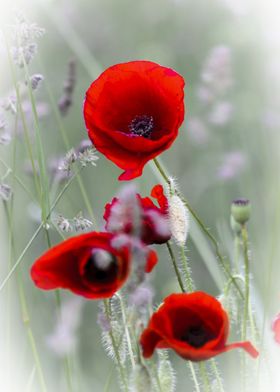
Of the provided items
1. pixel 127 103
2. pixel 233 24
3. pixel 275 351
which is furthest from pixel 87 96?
pixel 233 24

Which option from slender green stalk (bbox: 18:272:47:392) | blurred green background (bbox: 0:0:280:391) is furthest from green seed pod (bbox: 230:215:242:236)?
blurred green background (bbox: 0:0:280:391)

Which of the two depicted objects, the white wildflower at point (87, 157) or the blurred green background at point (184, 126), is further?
the blurred green background at point (184, 126)

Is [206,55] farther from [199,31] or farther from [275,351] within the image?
[275,351]

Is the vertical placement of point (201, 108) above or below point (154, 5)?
below

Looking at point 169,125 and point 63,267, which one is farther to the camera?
point 169,125

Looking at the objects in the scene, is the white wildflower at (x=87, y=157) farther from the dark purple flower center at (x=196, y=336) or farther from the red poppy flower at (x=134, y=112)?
the dark purple flower center at (x=196, y=336)

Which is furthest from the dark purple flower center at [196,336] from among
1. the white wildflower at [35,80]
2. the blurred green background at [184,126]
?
the blurred green background at [184,126]

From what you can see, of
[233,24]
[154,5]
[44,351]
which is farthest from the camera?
[154,5]
